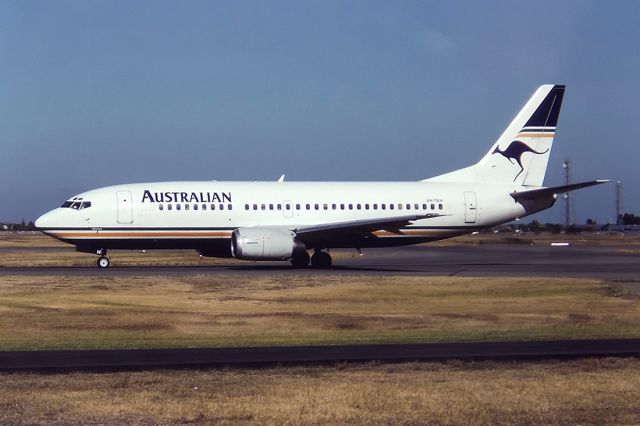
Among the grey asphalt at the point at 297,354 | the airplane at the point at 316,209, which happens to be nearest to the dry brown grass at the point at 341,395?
the grey asphalt at the point at 297,354

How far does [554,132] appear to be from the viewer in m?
47.6

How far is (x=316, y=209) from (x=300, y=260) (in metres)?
2.53

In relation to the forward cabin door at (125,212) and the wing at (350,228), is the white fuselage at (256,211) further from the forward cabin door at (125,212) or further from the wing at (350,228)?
the wing at (350,228)

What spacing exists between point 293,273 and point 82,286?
397 inches

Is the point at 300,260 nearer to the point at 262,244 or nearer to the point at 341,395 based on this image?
the point at 262,244

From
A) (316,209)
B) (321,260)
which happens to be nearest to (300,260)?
(321,260)

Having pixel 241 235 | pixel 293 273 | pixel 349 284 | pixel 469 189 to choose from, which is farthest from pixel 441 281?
pixel 469 189

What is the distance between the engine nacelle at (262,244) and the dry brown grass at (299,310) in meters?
4.14

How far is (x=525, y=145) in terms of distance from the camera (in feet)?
154

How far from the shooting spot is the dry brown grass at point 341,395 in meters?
11.1

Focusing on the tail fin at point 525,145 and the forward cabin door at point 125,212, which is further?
the tail fin at point 525,145

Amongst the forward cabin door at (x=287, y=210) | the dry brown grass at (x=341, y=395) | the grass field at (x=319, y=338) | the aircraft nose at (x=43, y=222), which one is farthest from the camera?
the forward cabin door at (x=287, y=210)

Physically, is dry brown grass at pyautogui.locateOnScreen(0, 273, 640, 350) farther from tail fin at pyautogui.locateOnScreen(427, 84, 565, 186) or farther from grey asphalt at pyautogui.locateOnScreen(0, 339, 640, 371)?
tail fin at pyautogui.locateOnScreen(427, 84, 565, 186)

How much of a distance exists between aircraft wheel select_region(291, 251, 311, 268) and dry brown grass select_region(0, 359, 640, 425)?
2767 cm
